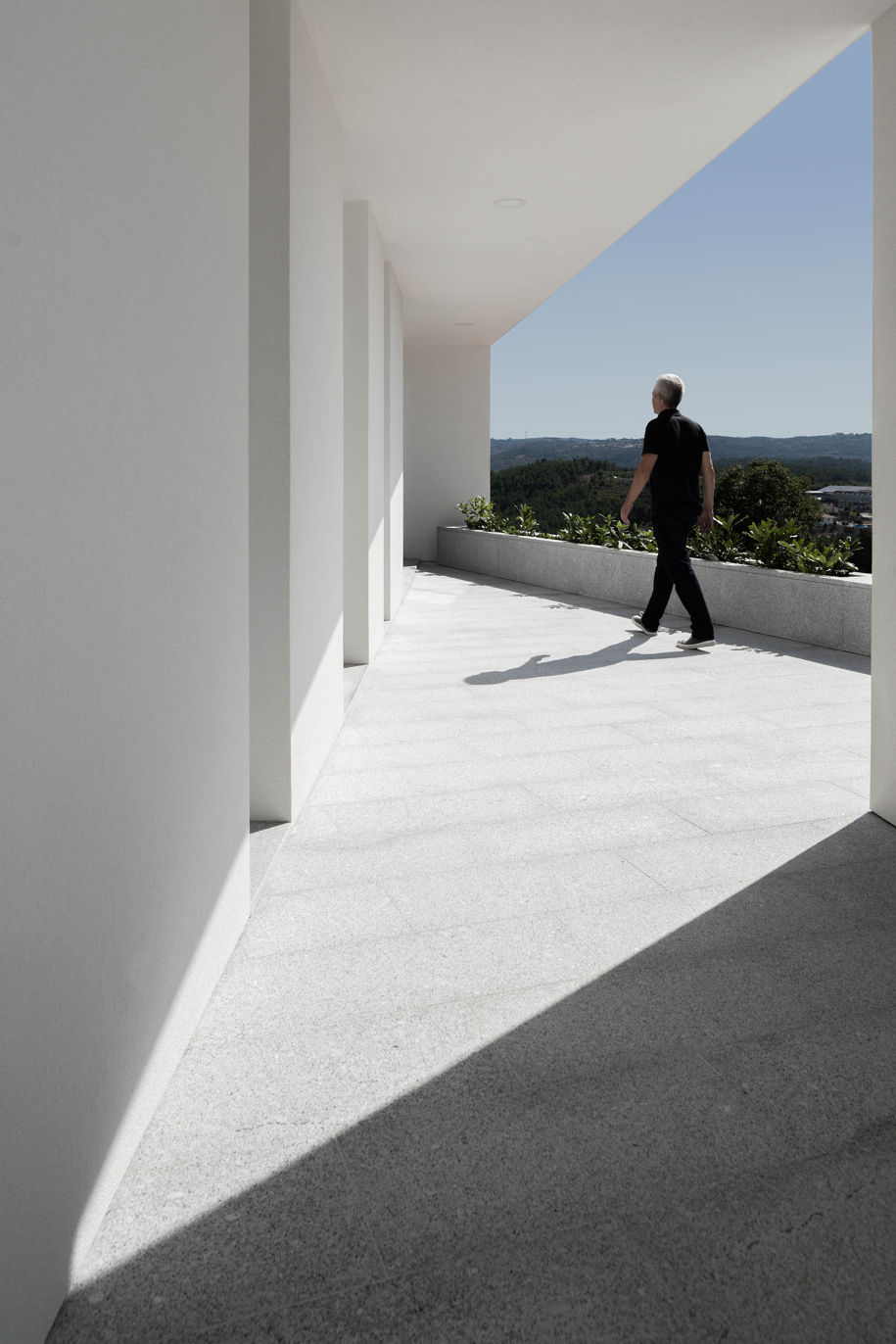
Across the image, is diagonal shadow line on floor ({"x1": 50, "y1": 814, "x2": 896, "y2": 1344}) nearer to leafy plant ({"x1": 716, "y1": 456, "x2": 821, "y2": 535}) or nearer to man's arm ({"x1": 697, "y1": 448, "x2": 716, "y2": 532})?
man's arm ({"x1": 697, "y1": 448, "x2": 716, "y2": 532})

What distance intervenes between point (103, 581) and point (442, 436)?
16.0 meters

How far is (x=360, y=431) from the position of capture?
7.56m

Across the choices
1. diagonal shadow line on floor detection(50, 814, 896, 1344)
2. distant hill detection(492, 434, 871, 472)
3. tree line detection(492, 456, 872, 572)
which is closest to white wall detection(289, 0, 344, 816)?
diagonal shadow line on floor detection(50, 814, 896, 1344)

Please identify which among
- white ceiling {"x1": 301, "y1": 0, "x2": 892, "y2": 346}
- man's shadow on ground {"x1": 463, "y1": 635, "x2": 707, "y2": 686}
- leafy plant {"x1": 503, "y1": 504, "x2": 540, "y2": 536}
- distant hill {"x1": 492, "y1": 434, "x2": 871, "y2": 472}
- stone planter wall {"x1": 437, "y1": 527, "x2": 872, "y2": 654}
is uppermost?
distant hill {"x1": 492, "y1": 434, "x2": 871, "y2": 472}

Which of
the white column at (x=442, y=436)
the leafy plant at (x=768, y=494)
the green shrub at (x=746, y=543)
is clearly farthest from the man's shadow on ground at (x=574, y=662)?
the leafy plant at (x=768, y=494)

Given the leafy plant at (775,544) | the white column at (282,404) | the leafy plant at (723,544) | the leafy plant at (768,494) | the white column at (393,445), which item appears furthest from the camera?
the leafy plant at (768,494)

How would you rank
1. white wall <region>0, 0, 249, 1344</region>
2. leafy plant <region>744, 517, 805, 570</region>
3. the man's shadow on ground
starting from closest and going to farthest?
white wall <region>0, 0, 249, 1344</region>
the man's shadow on ground
leafy plant <region>744, 517, 805, 570</region>

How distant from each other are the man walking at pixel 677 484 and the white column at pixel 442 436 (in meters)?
9.40

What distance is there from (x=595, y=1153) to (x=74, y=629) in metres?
1.43

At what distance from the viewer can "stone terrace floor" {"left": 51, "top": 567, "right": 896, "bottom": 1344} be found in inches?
67.4

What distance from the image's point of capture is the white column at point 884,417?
383cm

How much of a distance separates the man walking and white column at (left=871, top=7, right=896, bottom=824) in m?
3.95

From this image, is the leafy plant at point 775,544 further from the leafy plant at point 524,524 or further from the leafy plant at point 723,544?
the leafy plant at point 524,524

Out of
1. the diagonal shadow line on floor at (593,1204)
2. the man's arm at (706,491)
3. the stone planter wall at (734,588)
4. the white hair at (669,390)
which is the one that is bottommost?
the diagonal shadow line on floor at (593,1204)
